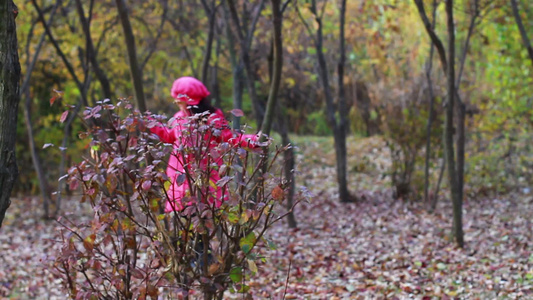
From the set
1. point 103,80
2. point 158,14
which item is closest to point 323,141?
point 158,14

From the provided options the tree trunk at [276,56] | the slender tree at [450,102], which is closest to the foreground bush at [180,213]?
the tree trunk at [276,56]

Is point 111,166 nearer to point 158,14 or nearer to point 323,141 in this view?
A: point 158,14

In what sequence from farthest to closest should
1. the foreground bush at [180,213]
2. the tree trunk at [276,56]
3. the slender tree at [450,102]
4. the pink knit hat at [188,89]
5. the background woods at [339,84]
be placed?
1. the background woods at [339,84]
2. the slender tree at [450,102]
3. the tree trunk at [276,56]
4. the pink knit hat at [188,89]
5. the foreground bush at [180,213]

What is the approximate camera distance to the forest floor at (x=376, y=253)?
15.3 feet

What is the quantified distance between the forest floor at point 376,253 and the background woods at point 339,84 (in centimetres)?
25

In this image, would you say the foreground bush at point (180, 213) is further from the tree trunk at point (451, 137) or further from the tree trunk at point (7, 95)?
the tree trunk at point (451, 137)

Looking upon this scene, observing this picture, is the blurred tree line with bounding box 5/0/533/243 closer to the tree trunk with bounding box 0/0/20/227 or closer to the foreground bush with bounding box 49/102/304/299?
the foreground bush with bounding box 49/102/304/299

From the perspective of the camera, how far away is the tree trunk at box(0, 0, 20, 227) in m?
2.13

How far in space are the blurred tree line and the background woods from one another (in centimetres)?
3

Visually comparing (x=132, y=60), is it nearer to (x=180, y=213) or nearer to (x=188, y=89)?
(x=188, y=89)

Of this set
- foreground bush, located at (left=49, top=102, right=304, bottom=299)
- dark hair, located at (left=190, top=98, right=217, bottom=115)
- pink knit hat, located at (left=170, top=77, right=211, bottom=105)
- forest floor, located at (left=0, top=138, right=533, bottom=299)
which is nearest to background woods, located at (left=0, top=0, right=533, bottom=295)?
forest floor, located at (left=0, top=138, right=533, bottom=299)

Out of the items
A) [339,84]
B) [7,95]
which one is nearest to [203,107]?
[7,95]

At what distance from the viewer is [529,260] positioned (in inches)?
204

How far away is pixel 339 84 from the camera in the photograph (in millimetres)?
8938
